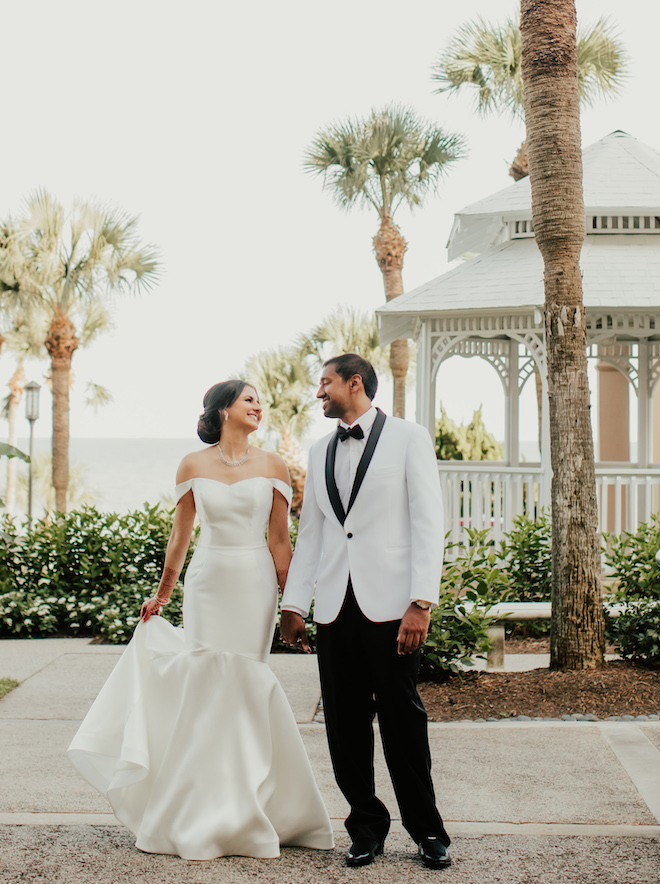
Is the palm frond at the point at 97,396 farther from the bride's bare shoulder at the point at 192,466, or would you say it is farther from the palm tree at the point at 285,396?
the bride's bare shoulder at the point at 192,466

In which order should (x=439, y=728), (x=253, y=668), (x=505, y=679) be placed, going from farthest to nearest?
1. (x=505, y=679)
2. (x=439, y=728)
3. (x=253, y=668)

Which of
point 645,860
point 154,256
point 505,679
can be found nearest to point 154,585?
point 505,679

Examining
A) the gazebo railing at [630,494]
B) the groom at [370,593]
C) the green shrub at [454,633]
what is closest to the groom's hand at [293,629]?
the groom at [370,593]

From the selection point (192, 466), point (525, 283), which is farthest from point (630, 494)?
point (192, 466)

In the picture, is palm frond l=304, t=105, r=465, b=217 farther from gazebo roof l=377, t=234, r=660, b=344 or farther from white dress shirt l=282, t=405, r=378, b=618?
white dress shirt l=282, t=405, r=378, b=618

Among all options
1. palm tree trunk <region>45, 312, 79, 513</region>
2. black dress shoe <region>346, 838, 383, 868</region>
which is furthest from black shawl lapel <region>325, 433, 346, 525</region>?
palm tree trunk <region>45, 312, 79, 513</region>

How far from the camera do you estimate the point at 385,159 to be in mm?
22547

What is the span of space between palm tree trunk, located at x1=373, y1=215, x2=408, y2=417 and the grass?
18201mm

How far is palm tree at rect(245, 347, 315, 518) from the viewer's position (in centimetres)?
2570

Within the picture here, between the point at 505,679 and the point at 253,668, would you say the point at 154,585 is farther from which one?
the point at 253,668

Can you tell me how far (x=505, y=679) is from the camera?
660cm

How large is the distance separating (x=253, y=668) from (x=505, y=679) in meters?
3.11

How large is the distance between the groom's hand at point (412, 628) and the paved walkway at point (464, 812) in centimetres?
85

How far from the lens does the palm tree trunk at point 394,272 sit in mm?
24188
